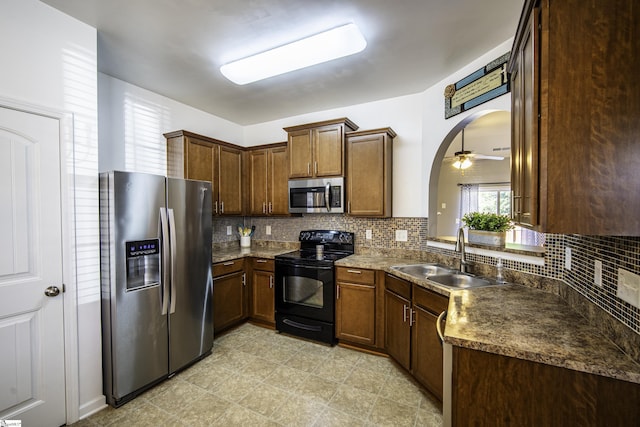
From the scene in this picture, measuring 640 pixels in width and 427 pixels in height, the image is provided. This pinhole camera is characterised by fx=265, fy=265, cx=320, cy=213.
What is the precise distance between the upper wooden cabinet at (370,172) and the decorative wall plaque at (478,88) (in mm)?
653

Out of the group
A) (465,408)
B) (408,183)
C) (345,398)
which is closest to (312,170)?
(408,183)

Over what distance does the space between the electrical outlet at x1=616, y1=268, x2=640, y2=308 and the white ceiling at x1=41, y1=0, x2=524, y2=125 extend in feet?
5.44

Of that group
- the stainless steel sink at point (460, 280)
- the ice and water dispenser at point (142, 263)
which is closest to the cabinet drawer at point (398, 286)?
the stainless steel sink at point (460, 280)

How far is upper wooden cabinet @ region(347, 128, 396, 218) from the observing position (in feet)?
9.51

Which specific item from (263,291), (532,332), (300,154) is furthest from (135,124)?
(532,332)

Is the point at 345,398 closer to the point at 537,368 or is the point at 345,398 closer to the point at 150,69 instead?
the point at 537,368

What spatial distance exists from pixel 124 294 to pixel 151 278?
0.21 metres

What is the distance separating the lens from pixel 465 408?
1.14m

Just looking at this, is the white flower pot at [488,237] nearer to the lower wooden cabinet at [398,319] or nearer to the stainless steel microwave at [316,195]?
the lower wooden cabinet at [398,319]

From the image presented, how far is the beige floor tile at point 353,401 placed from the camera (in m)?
1.90

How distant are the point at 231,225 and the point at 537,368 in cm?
358

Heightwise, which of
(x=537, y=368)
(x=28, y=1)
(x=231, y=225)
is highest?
(x=28, y=1)

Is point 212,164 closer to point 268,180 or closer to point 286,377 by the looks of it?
point 268,180

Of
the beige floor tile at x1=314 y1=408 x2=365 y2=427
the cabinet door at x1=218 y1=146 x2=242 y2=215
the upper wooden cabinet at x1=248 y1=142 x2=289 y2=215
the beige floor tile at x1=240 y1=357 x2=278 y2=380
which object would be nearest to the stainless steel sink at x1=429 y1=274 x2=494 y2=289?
the beige floor tile at x1=314 y1=408 x2=365 y2=427
